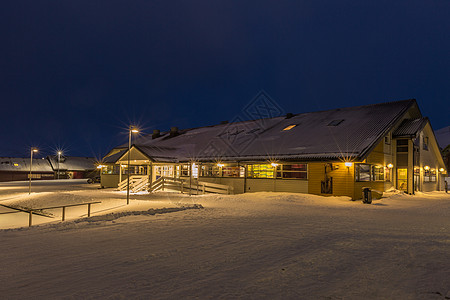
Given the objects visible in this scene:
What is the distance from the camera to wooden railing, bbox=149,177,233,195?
24.5 metres

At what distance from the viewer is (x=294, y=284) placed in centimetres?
498

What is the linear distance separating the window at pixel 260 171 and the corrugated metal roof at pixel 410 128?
32.9 ft

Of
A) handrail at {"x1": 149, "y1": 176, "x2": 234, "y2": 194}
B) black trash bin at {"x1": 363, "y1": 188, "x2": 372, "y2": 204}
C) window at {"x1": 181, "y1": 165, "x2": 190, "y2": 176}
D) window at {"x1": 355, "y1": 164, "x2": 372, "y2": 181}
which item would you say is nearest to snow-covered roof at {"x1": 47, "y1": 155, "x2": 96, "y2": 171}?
window at {"x1": 181, "y1": 165, "x2": 190, "y2": 176}

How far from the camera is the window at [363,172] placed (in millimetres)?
20203

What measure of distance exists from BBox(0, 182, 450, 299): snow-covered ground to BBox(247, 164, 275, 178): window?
494 inches

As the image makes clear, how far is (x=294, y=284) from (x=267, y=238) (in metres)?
3.22

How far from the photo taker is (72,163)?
71.8 m

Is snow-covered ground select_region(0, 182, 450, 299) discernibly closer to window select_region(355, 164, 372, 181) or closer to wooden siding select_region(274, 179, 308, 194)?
window select_region(355, 164, 372, 181)

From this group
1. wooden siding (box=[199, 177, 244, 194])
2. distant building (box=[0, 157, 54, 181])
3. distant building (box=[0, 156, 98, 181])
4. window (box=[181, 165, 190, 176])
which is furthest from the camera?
distant building (box=[0, 156, 98, 181])

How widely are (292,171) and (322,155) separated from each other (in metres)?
2.72

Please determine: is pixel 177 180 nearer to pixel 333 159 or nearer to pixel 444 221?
pixel 333 159

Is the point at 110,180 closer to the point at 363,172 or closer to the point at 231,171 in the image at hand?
the point at 231,171

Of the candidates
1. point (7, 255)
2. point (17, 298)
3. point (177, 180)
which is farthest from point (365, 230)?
point (177, 180)

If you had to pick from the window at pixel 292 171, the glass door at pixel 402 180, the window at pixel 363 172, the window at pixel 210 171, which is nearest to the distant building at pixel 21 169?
the window at pixel 210 171
